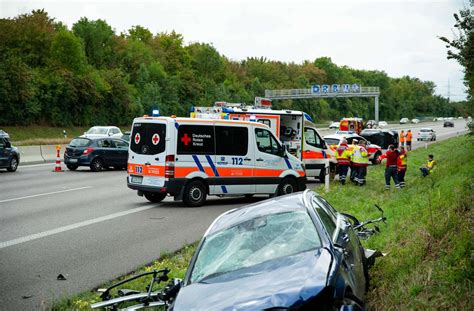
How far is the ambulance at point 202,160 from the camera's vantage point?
15.0 metres

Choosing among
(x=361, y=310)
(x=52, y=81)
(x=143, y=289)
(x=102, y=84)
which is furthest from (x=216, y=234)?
(x=102, y=84)

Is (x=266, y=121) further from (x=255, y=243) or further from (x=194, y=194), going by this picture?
(x=255, y=243)

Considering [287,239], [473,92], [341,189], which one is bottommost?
[341,189]

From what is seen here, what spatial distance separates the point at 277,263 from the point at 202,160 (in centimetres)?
1049

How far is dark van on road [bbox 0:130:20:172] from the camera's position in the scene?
25.0 metres

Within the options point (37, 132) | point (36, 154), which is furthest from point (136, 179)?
point (37, 132)

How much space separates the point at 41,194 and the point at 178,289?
13.5 meters

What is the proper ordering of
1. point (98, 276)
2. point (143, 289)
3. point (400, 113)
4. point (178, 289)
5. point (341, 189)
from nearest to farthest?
point (178, 289), point (143, 289), point (98, 276), point (341, 189), point (400, 113)

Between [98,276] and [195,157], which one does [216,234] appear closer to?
→ [98,276]

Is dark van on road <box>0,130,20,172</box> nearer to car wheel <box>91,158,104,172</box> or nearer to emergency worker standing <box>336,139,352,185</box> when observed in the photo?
car wheel <box>91,158,104,172</box>

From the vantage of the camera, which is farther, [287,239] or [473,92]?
[473,92]

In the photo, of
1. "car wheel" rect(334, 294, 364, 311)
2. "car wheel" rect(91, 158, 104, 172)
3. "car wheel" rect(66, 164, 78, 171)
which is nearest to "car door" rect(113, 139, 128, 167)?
"car wheel" rect(91, 158, 104, 172)

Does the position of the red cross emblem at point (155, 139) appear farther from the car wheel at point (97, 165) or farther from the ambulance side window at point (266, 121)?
the car wheel at point (97, 165)

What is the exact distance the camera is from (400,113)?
6403 inches
